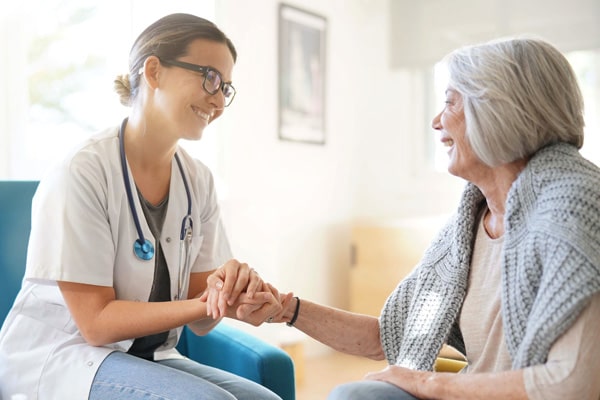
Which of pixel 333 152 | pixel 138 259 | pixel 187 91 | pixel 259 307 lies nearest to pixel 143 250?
pixel 138 259

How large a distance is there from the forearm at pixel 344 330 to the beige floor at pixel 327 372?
1.81 meters

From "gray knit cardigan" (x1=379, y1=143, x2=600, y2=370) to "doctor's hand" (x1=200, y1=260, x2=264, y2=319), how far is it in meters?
0.39

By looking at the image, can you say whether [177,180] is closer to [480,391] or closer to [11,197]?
[11,197]

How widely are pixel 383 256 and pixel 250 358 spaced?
8.44 feet

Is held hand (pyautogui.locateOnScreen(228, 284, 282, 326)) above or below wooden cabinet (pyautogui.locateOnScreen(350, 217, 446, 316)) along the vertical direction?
above

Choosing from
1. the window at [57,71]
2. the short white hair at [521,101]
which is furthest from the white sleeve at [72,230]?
the window at [57,71]

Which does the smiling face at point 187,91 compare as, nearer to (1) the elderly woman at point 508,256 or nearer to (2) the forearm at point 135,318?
(2) the forearm at point 135,318

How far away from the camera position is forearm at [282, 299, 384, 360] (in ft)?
5.42

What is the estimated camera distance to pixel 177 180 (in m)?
1.77

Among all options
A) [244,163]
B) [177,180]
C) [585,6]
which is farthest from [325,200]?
[177,180]

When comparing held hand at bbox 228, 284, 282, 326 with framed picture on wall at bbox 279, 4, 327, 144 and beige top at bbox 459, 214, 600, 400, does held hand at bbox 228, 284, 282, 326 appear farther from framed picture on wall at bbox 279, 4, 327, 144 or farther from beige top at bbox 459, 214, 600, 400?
framed picture on wall at bbox 279, 4, 327, 144

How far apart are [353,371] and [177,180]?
253 centimetres

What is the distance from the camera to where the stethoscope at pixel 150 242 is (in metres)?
1.59

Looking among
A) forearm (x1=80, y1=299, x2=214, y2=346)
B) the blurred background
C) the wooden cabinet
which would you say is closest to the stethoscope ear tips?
forearm (x1=80, y1=299, x2=214, y2=346)
